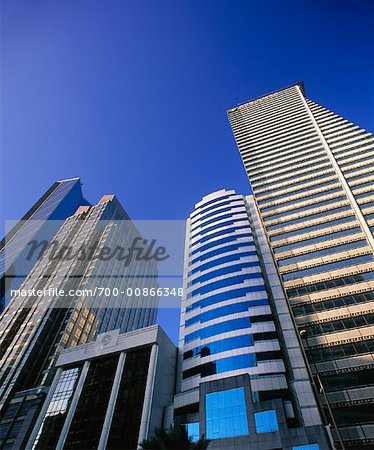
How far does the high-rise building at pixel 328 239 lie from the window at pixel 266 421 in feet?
20.7

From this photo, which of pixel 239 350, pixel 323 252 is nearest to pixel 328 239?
pixel 323 252

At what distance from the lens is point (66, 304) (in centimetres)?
8844

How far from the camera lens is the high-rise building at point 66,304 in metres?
64.1

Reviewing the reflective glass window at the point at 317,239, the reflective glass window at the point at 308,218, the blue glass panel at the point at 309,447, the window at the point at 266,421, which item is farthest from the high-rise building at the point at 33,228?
the blue glass panel at the point at 309,447

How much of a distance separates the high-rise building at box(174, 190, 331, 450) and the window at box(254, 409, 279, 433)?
10cm

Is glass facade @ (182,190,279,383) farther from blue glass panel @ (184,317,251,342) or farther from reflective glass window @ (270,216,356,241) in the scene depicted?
reflective glass window @ (270,216,356,241)

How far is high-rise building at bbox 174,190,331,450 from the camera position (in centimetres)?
3172

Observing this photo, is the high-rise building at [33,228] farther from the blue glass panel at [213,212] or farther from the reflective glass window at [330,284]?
the reflective glass window at [330,284]

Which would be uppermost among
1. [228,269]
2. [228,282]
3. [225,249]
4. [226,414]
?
[225,249]

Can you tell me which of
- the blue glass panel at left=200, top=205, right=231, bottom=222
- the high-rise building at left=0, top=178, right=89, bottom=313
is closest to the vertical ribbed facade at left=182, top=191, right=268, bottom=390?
the blue glass panel at left=200, top=205, right=231, bottom=222

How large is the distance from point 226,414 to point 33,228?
423 ft

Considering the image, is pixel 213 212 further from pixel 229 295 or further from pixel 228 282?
pixel 229 295

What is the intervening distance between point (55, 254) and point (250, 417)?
98318 mm

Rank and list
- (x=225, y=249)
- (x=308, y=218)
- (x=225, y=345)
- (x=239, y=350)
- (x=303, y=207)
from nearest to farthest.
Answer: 1. (x=239, y=350)
2. (x=225, y=345)
3. (x=308, y=218)
4. (x=225, y=249)
5. (x=303, y=207)
